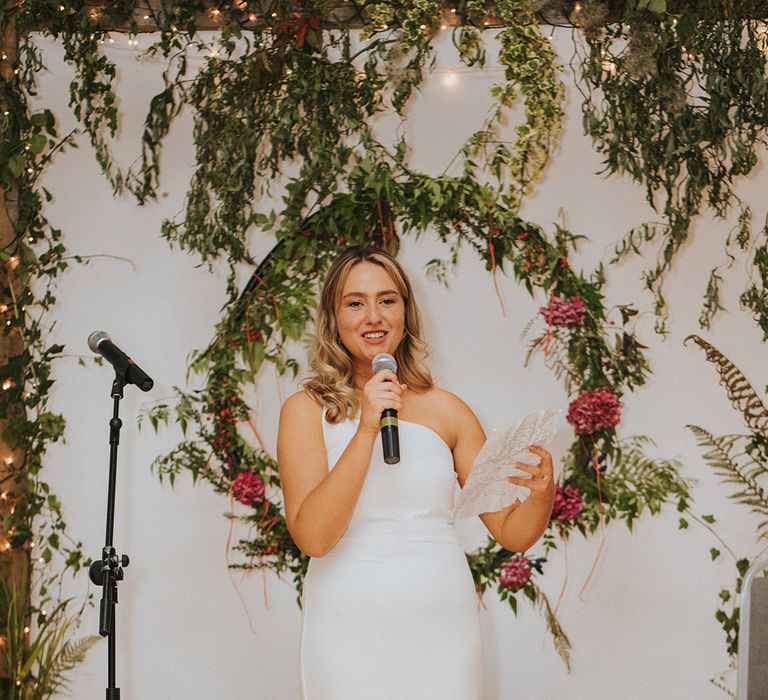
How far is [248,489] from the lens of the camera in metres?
3.04

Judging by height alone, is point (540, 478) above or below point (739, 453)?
below

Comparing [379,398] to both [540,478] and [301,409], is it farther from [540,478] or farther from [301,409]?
[540,478]

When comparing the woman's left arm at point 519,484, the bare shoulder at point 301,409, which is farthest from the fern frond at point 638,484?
the bare shoulder at point 301,409

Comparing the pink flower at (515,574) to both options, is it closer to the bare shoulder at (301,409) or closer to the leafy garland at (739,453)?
the leafy garland at (739,453)

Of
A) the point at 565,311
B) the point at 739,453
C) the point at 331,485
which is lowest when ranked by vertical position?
the point at 331,485

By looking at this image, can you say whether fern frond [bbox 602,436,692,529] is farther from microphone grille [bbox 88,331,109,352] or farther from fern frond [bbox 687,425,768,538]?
microphone grille [bbox 88,331,109,352]

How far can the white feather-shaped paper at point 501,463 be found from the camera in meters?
1.89

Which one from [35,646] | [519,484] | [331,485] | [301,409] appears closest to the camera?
[331,485]

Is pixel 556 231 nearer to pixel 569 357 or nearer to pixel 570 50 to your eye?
pixel 569 357

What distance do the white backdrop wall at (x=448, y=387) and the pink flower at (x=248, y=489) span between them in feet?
0.25

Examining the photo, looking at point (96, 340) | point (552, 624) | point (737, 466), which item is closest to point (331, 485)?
point (96, 340)

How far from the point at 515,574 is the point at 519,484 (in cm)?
109

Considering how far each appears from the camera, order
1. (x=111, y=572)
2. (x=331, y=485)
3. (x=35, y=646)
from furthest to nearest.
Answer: (x=35, y=646), (x=111, y=572), (x=331, y=485)

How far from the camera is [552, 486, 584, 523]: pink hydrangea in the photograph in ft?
9.93
